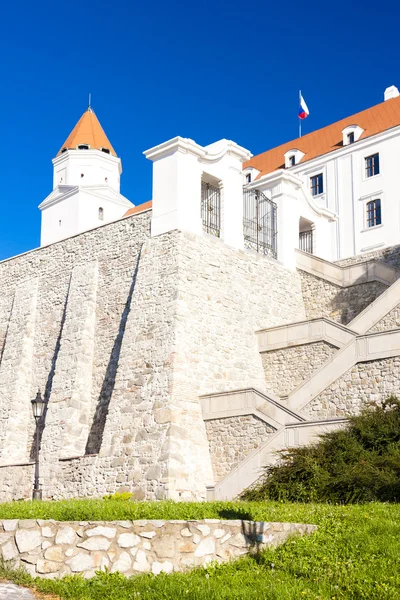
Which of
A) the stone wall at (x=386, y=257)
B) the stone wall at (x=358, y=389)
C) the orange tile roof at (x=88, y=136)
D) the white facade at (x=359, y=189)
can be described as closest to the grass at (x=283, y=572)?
the stone wall at (x=358, y=389)

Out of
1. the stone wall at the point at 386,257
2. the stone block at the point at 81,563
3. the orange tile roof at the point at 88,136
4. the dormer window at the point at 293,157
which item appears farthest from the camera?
the orange tile roof at the point at 88,136

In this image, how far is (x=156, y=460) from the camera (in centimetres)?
2059

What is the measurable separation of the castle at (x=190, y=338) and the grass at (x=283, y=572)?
7142 mm

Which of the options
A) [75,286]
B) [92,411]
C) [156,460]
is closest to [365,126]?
[75,286]

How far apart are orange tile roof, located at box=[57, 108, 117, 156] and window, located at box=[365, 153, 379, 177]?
18.6m

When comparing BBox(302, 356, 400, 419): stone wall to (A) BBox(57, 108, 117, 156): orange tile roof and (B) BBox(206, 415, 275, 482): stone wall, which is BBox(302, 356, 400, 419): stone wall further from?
(A) BBox(57, 108, 117, 156): orange tile roof

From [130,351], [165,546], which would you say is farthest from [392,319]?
[165,546]

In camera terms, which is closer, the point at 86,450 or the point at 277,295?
the point at 86,450

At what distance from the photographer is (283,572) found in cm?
947

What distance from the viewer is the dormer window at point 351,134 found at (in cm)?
4162

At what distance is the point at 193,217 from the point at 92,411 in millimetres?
6589

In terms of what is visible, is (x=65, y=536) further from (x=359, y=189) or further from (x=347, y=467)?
(x=359, y=189)

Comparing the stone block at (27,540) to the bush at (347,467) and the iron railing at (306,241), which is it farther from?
the iron railing at (306,241)

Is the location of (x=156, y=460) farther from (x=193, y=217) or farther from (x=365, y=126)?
(x=365, y=126)
